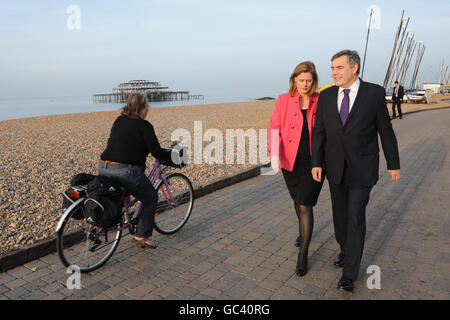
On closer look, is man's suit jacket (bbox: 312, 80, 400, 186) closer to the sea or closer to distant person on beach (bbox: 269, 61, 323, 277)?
distant person on beach (bbox: 269, 61, 323, 277)

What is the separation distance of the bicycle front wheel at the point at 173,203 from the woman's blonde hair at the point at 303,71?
1997 mm

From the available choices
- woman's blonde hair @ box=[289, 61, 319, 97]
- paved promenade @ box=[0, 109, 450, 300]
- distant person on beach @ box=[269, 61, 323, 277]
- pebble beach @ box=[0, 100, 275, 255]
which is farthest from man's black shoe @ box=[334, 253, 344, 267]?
pebble beach @ box=[0, 100, 275, 255]

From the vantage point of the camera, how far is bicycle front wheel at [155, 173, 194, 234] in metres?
4.64

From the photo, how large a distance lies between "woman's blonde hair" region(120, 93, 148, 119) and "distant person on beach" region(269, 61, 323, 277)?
54.6 inches

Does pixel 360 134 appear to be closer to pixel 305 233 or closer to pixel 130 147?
pixel 305 233

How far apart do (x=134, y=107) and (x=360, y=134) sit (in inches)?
86.5

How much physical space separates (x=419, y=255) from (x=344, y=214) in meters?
1.18

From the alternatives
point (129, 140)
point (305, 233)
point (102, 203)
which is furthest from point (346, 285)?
point (129, 140)

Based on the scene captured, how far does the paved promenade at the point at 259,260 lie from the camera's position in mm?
3242

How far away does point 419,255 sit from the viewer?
3928mm

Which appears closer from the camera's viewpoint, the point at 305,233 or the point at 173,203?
the point at 305,233

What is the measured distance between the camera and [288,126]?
11.5 ft
